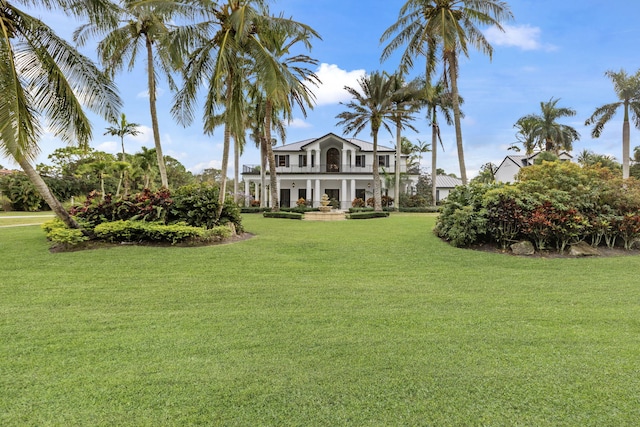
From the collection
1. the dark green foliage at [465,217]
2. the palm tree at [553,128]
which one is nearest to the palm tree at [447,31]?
the dark green foliage at [465,217]

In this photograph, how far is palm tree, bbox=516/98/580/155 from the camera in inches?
1287

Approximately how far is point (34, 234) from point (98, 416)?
1143 centimetres

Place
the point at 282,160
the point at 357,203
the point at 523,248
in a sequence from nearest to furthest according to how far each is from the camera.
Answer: the point at 523,248, the point at 357,203, the point at 282,160

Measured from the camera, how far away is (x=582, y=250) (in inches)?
335

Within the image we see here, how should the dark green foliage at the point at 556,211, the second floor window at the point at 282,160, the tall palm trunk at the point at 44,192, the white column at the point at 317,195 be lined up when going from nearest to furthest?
1. the tall palm trunk at the point at 44,192
2. the dark green foliage at the point at 556,211
3. the white column at the point at 317,195
4. the second floor window at the point at 282,160

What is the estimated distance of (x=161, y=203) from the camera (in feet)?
32.4

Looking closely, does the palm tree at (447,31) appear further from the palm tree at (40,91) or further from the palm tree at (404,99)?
the palm tree at (40,91)

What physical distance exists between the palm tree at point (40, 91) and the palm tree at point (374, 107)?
54.8 ft

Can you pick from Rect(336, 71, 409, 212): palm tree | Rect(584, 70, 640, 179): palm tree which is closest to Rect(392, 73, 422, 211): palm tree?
Rect(336, 71, 409, 212): palm tree

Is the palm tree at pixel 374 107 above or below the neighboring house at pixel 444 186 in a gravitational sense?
above

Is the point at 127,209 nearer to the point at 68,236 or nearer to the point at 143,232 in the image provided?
the point at 143,232

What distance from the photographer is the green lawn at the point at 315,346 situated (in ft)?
7.46

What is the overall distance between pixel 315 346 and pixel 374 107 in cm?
2215

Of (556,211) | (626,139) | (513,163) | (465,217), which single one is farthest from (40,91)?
(513,163)
